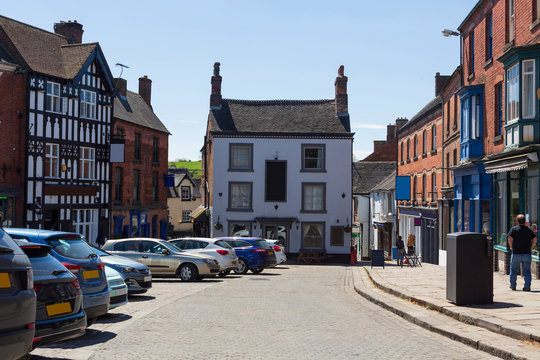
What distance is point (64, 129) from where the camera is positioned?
118ft

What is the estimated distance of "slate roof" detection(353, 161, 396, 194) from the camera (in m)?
63.6

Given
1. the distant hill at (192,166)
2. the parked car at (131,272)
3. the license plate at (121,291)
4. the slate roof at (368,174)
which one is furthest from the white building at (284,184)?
the distant hill at (192,166)

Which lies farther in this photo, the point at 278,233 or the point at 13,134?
the point at 278,233

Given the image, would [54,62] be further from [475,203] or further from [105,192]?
[475,203]

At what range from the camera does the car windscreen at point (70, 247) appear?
33.2 feet

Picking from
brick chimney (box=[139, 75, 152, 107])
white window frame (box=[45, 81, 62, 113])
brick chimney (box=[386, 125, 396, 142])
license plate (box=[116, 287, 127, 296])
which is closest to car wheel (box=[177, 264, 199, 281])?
license plate (box=[116, 287, 127, 296])

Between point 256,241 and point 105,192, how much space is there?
48.3 feet

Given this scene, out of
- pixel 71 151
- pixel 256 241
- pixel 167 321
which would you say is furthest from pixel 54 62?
pixel 167 321

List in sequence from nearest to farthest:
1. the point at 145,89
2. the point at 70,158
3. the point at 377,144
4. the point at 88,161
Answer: the point at 70,158
the point at 88,161
the point at 145,89
the point at 377,144

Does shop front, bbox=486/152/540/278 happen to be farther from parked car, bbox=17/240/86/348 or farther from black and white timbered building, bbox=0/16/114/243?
black and white timbered building, bbox=0/16/114/243

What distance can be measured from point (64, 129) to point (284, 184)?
17.0 meters

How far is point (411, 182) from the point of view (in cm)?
4666

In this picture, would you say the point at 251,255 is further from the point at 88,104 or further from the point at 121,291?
the point at 88,104

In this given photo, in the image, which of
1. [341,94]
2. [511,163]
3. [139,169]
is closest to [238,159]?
[139,169]
